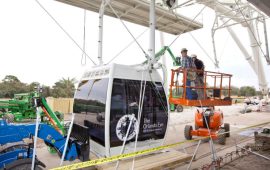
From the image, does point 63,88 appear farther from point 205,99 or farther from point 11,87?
point 205,99

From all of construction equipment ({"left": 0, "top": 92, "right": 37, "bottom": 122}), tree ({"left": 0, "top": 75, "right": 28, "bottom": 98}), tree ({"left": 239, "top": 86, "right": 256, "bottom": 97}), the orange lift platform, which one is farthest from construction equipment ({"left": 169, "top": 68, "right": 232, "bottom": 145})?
tree ({"left": 239, "top": 86, "right": 256, "bottom": 97})

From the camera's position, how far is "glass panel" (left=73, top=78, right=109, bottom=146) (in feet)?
13.9

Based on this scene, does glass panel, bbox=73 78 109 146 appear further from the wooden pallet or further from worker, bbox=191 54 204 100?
worker, bbox=191 54 204 100

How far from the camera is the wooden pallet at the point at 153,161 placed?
159 inches

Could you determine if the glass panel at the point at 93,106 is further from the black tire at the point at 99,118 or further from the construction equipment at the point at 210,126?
the construction equipment at the point at 210,126

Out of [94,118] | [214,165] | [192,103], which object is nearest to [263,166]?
[214,165]

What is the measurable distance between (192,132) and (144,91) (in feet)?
15.5

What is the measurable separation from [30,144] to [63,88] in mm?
26646

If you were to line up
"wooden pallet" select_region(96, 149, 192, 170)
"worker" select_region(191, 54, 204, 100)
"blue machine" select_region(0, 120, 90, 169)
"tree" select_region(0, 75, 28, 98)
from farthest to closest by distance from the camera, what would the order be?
"tree" select_region(0, 75, 28, 98)
"worker" select_region(191, 54, 204, 100)
"wooden pallet" select_region(96, 149, 192, 170)
"blue machine" select_region(0, 120, 90, 169)

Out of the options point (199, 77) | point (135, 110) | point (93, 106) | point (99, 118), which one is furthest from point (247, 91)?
point (99, 118)

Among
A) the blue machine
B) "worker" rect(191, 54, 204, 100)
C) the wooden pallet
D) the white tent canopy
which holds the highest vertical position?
the white tent canopy

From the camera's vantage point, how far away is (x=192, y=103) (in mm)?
6316

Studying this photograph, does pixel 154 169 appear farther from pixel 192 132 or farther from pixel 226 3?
pixel 226 3

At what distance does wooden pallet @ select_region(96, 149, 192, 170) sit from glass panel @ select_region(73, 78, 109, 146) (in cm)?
58
